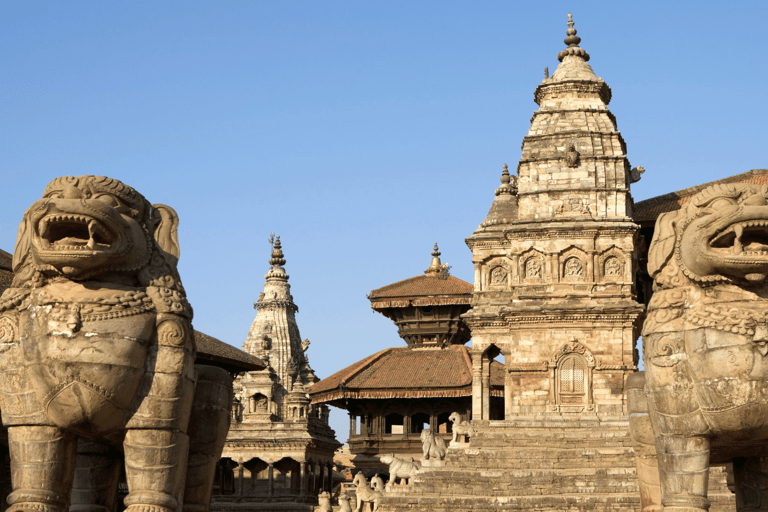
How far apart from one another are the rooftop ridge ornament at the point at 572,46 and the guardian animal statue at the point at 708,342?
33.6 m

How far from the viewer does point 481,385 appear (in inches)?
1639

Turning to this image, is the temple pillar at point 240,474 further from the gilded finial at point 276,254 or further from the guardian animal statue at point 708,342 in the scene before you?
the guardian animal statue at point 708,342

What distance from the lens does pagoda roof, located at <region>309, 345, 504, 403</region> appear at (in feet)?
155

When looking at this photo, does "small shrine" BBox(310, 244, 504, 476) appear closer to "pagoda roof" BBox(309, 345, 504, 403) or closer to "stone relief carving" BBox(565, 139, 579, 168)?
"pagoda roof" BBox(309, 345, 504, 403)

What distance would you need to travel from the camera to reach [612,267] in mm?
38594

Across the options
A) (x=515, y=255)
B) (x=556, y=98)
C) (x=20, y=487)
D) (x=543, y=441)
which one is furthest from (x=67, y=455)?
(x=556, y=98)

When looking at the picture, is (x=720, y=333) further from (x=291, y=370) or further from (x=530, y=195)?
(x=291, y=370)

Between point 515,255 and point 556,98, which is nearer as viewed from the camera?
A: point 515,255

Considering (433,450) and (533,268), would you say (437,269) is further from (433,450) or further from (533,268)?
(433,450)

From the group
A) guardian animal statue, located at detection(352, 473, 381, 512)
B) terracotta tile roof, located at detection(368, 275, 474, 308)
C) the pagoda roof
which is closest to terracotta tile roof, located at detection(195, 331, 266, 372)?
guardian animal statue, located at detection(352, 473, 381, 512)

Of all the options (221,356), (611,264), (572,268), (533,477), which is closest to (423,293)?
(572,268)

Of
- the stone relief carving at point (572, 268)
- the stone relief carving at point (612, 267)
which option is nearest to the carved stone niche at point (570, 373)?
the stone relief carving at point (572, 268)

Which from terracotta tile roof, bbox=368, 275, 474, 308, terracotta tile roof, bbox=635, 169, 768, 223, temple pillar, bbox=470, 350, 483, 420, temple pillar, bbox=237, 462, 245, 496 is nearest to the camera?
temple pillar, bbox=470, 350, 483, 420

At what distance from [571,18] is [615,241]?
1051 cm
